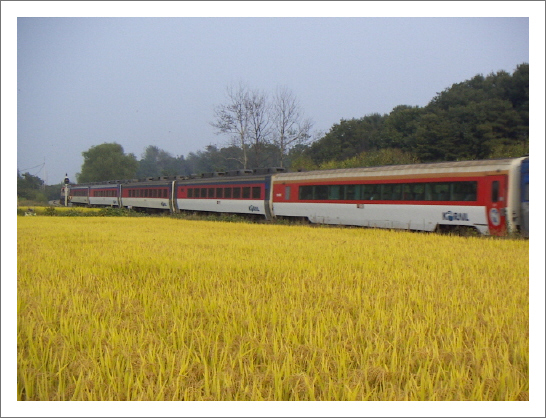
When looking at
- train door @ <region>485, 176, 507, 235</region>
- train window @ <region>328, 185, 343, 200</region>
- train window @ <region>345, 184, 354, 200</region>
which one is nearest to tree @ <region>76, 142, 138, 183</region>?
train window @ <region>328, 185, 343, 200</region>

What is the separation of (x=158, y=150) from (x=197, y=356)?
110 meters

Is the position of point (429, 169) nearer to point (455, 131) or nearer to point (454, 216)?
point (454, 216)

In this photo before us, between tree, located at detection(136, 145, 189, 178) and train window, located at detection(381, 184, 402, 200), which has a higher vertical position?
tree, located at detection(136, 145, 189, 178)

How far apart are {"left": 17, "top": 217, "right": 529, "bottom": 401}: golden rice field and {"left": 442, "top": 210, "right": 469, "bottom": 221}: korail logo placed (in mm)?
6468

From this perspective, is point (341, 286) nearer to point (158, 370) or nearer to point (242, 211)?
point (158, 370)

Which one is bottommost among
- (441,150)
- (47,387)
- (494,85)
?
(47,387)

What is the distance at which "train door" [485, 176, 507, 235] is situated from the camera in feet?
50.1

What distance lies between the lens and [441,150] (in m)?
36.4

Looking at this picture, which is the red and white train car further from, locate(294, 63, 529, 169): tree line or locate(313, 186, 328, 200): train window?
locate(294, 63, 529, 169): tree line

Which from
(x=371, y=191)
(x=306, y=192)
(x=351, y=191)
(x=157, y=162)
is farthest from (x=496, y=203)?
(x=157, y=162)

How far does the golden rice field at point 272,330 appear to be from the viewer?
3799mm

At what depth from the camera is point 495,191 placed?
50.8 feet

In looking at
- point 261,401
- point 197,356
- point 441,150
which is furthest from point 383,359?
point 441,150

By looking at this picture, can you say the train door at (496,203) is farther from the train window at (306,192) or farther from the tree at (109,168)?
the tree at (109,168)
